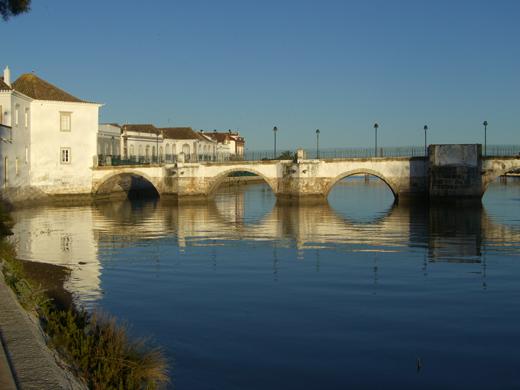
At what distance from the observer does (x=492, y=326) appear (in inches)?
473

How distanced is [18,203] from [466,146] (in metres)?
30.6

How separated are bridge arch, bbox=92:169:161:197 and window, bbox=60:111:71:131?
478 centimetres

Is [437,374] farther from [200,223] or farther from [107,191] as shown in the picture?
[107,191]

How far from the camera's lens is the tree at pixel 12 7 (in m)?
15.9

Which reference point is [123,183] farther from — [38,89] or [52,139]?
[38,89]

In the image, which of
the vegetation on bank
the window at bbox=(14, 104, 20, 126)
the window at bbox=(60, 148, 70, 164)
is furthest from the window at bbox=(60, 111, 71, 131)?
the vegetation on bank

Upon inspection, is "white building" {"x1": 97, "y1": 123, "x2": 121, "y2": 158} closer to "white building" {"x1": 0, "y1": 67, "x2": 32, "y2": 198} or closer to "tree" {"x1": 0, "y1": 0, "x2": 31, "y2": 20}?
"white building" {"x1": 0, "y1": 67, "x2": 32, "y2": 198}

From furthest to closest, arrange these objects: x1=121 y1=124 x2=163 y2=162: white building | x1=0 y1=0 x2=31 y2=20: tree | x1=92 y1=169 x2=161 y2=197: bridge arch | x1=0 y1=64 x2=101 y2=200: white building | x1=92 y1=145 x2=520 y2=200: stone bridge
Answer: x1=121 y1=124 x2=163 y2=162: white building, x1=92 y1=169 x2=161 y2=197: bridge arch, x1=0 y1=64 x2=101 y2=200: white building, x1=92 y1=145 x2=520 y2=200: stone bridge, x1=0 y1=0 x2=31 y2=20: tree

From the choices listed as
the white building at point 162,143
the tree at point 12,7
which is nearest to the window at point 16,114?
the white building at point 162,143

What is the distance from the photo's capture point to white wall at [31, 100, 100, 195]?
1854 inches

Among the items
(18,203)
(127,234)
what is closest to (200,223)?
(127,234)

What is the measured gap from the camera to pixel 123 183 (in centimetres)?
5797

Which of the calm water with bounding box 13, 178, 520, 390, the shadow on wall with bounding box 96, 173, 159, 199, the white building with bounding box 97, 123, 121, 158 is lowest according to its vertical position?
the calm water with bounding box 13, 178, 520, 390

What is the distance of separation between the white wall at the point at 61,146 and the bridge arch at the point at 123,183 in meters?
1.02
